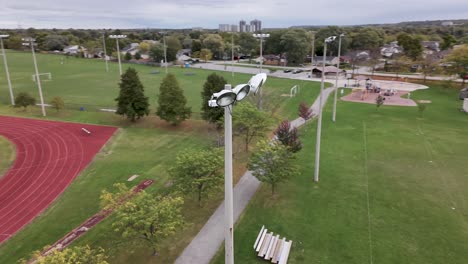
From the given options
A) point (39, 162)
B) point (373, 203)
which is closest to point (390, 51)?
point (373, 203)

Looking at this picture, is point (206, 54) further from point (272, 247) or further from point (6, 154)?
point (272, 247)

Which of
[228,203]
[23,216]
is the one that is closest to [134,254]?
[228,203]

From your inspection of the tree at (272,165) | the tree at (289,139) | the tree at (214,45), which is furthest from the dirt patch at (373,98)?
the tree at (214,45)

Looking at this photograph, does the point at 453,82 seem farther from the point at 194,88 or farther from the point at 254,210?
the point at 254,210

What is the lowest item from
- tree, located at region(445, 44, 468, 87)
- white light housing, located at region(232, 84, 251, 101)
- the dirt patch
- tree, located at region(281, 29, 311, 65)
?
the dirt patch

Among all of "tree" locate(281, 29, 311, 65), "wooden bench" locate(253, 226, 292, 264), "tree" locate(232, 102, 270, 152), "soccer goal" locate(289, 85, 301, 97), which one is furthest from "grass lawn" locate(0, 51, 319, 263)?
"tree" locate(281, 29, 311, 65)

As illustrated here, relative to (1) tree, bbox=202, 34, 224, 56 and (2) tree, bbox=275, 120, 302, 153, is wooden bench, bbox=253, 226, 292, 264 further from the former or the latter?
(1) tree, bbox=202, 34, 224, 56

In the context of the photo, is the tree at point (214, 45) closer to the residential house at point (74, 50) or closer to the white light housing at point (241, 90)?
the residential house at point (74, 50)
